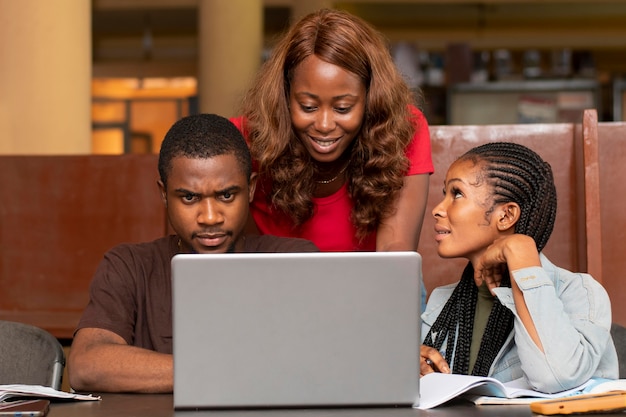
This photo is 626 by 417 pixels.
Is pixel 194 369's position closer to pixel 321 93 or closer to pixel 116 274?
pixel 116 274

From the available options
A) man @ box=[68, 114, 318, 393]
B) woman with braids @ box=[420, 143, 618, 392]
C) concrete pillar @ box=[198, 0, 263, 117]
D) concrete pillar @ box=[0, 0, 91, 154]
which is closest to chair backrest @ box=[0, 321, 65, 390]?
man @ box=[68, 114, 318, 393]

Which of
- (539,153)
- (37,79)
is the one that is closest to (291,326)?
(539,153)

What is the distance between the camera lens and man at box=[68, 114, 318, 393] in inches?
69.9

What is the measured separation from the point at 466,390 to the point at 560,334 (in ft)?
0.95

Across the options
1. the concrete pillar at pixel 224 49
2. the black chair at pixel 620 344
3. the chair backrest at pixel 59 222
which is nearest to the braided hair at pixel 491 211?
the black chair at pixel 620 344

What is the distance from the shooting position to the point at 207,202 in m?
1.83

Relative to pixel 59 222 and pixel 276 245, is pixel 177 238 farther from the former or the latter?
pixel 59 222

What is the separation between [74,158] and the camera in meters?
3.16

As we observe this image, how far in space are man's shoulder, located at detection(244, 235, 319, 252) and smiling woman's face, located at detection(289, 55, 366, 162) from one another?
0.88 feet

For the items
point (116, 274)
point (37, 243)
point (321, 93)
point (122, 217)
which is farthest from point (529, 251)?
point (37, 243)

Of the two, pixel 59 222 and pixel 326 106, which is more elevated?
pixel 326 106

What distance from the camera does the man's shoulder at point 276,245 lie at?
193 centimetres

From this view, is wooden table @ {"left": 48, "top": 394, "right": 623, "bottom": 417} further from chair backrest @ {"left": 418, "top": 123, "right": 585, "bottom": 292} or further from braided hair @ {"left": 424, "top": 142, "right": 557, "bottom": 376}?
chair backrest @ {"left": 418, "top": 123, "right": 585, "bottom": 292}

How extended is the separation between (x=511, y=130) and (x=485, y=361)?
1.26m
